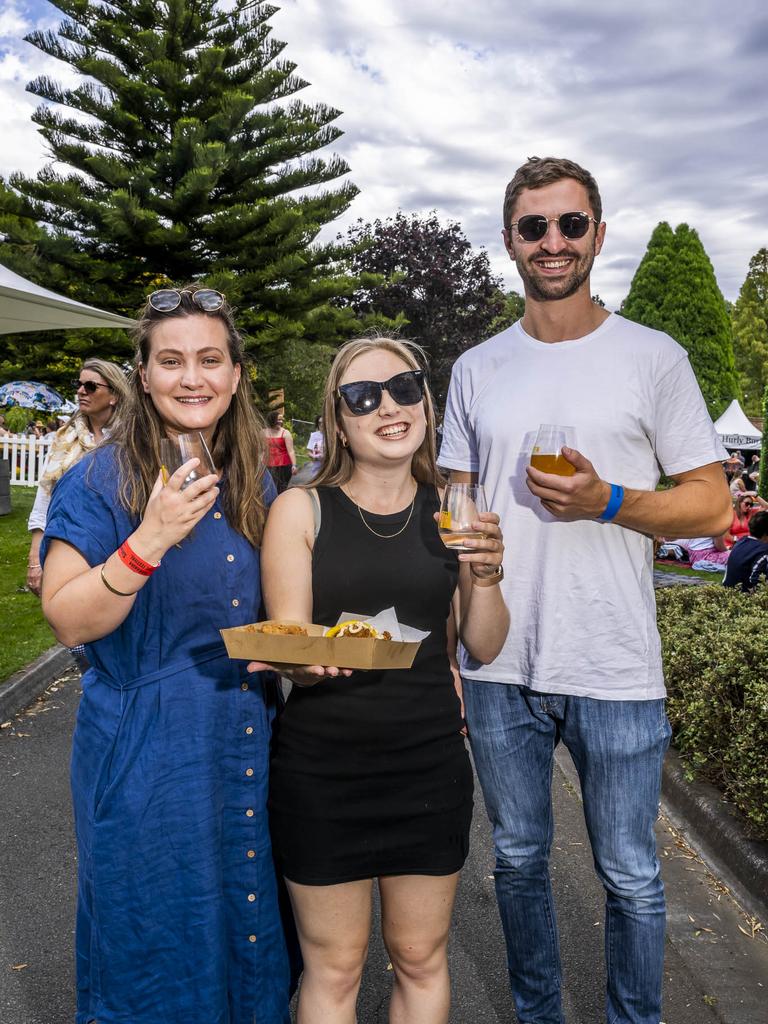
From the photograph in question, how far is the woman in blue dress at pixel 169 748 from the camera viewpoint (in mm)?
2082

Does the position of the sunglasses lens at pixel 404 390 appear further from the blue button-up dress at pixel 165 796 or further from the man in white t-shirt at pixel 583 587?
the blue button-up dress at pixel 165 796

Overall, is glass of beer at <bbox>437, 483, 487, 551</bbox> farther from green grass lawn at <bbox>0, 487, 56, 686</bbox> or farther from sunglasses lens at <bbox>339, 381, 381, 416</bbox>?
green grass lawn at <bbox>0, 487, 56, 686</bbox>

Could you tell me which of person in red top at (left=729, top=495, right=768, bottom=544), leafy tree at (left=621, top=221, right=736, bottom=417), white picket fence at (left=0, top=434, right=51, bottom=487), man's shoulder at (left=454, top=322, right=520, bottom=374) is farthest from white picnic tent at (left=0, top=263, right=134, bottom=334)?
leafy tree at (left=621, top=221, right=736, bottom=417)

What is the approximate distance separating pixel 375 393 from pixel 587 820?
1.27 metres

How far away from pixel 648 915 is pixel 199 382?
68.0 inches

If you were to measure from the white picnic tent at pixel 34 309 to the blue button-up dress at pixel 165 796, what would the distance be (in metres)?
6.78

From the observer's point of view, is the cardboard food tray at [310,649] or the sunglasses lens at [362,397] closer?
the cardboard food tray at [310,649]

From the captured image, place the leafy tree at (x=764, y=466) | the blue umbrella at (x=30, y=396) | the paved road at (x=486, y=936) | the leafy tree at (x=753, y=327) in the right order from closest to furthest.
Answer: the paved road at (x=486, y=936)
the leafy tree at (x=764, y=466)
the blue umbrella at (x=30, y=396)
the leafy tree at (x=753, y=327)

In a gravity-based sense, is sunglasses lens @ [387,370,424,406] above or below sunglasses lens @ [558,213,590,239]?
below

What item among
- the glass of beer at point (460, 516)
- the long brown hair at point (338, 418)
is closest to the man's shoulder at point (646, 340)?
the long brown hair at point (338, 418)

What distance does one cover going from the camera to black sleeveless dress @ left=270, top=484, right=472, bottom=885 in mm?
2146

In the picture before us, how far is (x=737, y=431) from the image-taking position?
26.1 metres

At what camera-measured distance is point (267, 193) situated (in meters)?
21.2

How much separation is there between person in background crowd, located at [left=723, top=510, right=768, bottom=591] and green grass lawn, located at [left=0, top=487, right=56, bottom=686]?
5.39 meters
